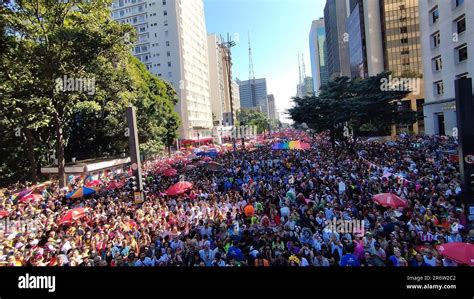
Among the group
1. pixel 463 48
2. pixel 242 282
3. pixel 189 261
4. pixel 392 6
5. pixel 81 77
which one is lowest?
pixel 189 261

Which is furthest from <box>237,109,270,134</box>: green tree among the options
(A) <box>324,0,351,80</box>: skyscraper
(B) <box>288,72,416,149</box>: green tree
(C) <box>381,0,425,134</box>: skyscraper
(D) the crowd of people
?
(D) the crowd of people

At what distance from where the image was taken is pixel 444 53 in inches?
1460

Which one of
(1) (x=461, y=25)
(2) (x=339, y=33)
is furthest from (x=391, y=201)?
(2) (x=339, y=33)

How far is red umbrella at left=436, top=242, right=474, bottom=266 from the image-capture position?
684 centimetres

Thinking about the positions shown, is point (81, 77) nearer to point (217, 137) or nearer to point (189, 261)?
point (189, 261)

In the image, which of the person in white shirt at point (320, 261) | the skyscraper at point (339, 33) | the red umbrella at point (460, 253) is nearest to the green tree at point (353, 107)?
the person in white shirt at point (320, 261)

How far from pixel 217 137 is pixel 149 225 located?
91.7 m

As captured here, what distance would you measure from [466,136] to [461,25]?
106 feet

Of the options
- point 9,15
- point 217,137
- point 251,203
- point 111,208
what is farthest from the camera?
point 217,137

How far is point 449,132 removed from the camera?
36.0 m

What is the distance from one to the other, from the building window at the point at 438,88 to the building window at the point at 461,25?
679 cm

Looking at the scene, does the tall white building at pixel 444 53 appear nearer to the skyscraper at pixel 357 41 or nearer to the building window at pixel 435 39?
the building window at pixel 435 39

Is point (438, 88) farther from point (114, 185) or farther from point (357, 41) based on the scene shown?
point (357, 41)

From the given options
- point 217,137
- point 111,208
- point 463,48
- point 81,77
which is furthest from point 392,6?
point 111,208
